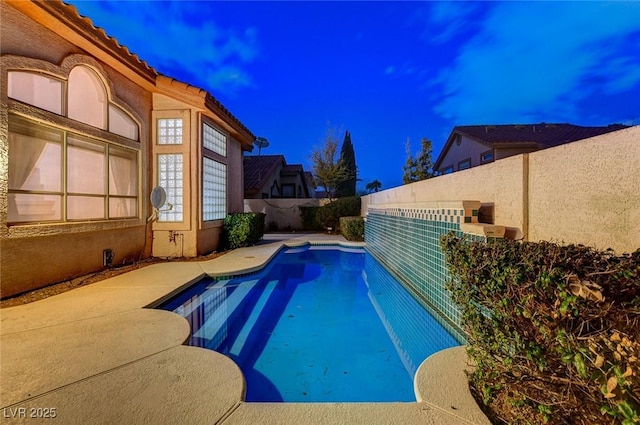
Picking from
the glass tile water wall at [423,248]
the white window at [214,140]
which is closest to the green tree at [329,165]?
the white window at [214,140]

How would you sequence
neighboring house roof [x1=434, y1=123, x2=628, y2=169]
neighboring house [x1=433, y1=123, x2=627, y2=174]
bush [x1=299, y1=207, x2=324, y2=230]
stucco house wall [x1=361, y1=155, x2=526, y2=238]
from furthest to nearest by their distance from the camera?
bush [x1=299, y1=207, x2=324, y2=230] < neighboring house [x1=433, y1=123, x2=627, y2=174] < neighboring house roof [x1=434, y1=123, x2=628, y2=169] < stucco house wall [x1=361, y1=155, x2=526, y2=238]

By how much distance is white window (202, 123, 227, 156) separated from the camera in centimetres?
916

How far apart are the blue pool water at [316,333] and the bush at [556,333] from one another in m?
1.20

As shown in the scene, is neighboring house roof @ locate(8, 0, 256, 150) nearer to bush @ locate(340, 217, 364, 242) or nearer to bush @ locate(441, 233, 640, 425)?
bush @ locate(441, 233, 640, 425)

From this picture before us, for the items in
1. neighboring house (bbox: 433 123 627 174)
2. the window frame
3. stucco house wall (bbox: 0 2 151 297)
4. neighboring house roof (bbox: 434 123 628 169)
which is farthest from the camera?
neighboring house (bbox: 433 123 627 174)

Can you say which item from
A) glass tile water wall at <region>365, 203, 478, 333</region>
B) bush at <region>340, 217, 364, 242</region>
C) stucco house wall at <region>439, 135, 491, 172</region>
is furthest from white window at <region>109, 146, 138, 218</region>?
stucco house wall at <region>439, 135, 491, 172</region>

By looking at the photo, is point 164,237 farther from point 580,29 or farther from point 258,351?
point 580,29

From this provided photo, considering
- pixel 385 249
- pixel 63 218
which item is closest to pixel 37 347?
pixel 63 218

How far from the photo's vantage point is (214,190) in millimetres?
10008

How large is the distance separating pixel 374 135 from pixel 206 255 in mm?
145748

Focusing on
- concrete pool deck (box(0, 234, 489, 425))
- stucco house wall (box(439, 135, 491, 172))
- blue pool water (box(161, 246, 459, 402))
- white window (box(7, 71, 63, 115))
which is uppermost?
stucco house wall (box(439, 135, 491, 172))

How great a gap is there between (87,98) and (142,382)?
6.55 meters

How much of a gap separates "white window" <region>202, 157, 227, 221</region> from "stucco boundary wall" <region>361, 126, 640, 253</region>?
799cm

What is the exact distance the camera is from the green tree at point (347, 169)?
75.3 feet
